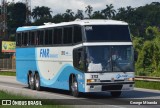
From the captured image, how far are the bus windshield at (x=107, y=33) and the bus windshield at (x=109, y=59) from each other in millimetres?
439

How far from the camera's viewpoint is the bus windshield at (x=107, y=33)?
21.4m

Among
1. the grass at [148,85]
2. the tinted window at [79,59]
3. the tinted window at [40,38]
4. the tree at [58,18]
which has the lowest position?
the grass at [148,85]

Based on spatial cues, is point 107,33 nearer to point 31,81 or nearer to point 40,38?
point 40,38

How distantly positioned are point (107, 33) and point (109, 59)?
4.43 feet

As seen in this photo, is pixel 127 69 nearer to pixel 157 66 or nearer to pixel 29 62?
pixel 29 62

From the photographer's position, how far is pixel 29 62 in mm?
28422

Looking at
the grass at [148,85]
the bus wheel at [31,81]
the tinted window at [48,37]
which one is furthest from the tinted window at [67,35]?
the grass at [148,85]

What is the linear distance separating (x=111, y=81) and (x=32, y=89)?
8163 millimetres

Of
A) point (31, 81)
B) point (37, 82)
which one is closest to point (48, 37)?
point (37, 82)

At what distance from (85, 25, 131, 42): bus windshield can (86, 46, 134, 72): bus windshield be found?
0.44m

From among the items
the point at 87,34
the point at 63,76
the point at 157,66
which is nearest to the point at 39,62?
the point at 63,76

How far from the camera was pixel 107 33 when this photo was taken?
21.7 meters

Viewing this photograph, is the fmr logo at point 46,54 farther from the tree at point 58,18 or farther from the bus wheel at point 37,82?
the tree at point 58,18

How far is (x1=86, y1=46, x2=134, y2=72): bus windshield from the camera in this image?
68.3ft
